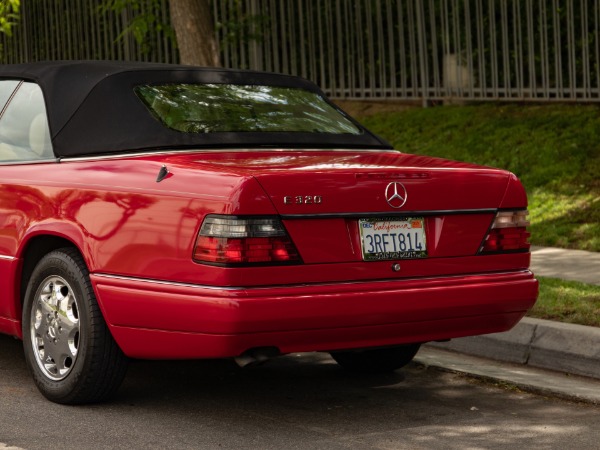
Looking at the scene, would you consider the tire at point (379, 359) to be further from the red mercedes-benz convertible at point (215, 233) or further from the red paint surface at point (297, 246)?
the red paint surface at point (297, 246)

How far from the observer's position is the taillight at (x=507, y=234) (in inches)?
225

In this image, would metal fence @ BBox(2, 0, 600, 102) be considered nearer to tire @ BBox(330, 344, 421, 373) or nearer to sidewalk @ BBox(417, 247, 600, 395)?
sidewalk @ BBox(417, 247, 600, 395)

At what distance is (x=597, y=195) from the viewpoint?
1155 centimetres

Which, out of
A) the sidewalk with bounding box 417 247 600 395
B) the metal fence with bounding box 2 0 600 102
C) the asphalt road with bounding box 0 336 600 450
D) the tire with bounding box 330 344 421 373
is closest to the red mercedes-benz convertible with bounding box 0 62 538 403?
the asphalt road with bounding box 0 336 600 450

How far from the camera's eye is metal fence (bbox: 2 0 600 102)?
48.0 ft

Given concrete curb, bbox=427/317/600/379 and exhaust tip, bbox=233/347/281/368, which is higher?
exhaust tip, bbox=233/347/281/368

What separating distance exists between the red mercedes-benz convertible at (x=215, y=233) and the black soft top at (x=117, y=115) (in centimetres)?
1

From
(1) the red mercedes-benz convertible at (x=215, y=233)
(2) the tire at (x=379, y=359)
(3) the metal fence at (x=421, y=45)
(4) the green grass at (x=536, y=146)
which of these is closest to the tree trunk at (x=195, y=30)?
(4) the green grass at (x=536, y=146)

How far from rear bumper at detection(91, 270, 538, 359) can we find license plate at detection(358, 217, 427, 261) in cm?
12

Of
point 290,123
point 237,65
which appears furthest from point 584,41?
point 290,123

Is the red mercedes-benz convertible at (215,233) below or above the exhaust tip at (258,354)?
above

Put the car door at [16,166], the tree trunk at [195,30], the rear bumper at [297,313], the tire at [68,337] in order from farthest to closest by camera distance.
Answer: the tree trunk at [195,30], the car door at [16,166], the tire at [68,337], the rear bumper at [297,313]

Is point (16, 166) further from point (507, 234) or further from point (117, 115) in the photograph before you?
point (507, 234)

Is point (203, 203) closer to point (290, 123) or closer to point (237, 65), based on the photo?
point (290, 123)
